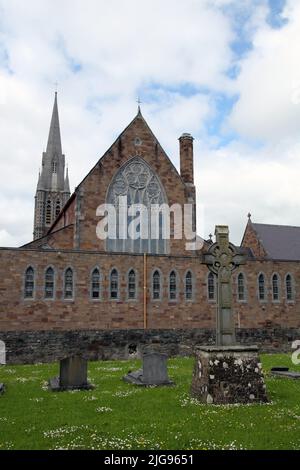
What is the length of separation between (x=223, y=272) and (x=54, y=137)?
227 ft

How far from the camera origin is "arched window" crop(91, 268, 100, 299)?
25797 millimetres

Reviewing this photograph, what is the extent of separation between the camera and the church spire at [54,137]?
250 feet

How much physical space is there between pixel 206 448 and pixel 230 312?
18.9 ft

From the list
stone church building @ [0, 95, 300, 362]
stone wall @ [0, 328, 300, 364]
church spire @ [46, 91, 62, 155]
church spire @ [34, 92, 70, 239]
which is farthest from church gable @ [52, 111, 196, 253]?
church spire @ [46, 91, 62, 155]

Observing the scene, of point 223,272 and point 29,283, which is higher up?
point 29,283

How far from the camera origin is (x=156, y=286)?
27.1 m

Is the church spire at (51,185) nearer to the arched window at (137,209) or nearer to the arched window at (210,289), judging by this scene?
the arched window at (137,209)

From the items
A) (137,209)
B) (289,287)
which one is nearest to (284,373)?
(289,287)

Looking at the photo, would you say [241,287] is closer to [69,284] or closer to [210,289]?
[210,289]

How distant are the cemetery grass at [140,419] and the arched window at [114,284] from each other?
1072 cm

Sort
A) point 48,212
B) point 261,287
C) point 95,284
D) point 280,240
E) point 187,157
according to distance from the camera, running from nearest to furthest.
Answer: point 95,284, point 261,287, point 187,157, point 280,240, point 48,212
